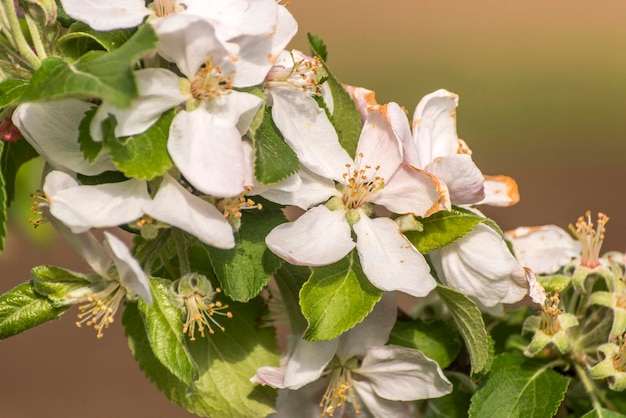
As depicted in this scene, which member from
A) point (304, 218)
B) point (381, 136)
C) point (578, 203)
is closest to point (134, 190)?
point (304, 218)

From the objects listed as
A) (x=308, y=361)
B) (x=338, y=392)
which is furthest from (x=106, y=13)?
(x=338, y=392)

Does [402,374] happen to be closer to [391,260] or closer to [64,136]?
[391,260]

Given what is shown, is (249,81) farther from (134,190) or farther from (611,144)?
(611,144)

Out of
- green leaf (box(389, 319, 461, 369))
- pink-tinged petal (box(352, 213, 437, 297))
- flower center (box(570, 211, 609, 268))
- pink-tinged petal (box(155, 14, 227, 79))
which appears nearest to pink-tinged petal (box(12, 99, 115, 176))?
pink-tinged petal (box(155, 14, 227, 79))

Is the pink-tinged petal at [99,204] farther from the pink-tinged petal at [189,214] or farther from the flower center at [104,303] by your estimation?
the flower center at [104,303]

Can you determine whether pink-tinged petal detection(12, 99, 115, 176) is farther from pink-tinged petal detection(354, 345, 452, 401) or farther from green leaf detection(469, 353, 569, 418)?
green leaf detection(469, 353, 569, 418)

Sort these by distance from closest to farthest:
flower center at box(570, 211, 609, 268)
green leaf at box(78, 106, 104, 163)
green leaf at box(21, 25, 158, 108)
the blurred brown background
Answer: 1. green leaf at box(21, 25, 158, 108)
2. green leaf at box(78, 106, 104, 163)
3. flower center at box(570, 211, 609, 268)
4. the blurred brown background

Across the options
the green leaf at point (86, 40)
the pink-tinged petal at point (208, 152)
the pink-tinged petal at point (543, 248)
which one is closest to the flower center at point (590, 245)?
the pink-tinged petal at point (543, 248)

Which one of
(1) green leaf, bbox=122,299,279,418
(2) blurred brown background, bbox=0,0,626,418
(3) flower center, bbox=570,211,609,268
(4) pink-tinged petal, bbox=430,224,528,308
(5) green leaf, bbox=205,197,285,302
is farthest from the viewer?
(2) blurred brown background, bbox=0,0,626,418
